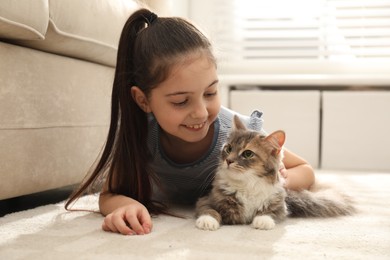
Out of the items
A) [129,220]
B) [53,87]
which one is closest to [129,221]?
[129,220]

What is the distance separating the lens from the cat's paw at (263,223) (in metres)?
1.11

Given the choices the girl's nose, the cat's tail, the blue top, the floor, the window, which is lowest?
the floor

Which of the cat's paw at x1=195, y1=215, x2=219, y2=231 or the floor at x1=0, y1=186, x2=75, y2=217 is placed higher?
the cat's paw at x1=195, y1=215, x2=219, y2=231

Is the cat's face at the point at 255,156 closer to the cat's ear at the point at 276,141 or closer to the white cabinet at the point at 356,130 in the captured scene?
the cat's ear at the point at 276,141

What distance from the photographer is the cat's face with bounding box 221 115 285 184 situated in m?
1.15

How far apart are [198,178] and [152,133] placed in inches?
7.5

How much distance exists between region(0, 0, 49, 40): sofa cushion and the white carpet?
17.8 inches

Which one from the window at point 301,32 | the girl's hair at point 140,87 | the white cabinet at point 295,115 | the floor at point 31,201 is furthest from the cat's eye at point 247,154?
the window at point 301,32

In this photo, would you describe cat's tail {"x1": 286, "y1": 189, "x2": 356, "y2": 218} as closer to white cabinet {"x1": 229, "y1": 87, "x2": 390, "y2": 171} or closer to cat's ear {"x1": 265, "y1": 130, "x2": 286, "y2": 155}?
cat's ear {"x1": 265, "y1": 130, "x2": 286, "y2": 155}

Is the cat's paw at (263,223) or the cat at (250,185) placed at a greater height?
the cat at (250,185)

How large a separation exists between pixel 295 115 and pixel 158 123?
1666 millimetres

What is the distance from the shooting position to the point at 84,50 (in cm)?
149

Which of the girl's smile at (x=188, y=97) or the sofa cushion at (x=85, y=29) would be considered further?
the sofa cushion at (x=85, y=29)

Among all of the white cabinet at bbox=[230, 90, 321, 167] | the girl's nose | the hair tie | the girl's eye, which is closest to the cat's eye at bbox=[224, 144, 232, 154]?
the girl's eye
